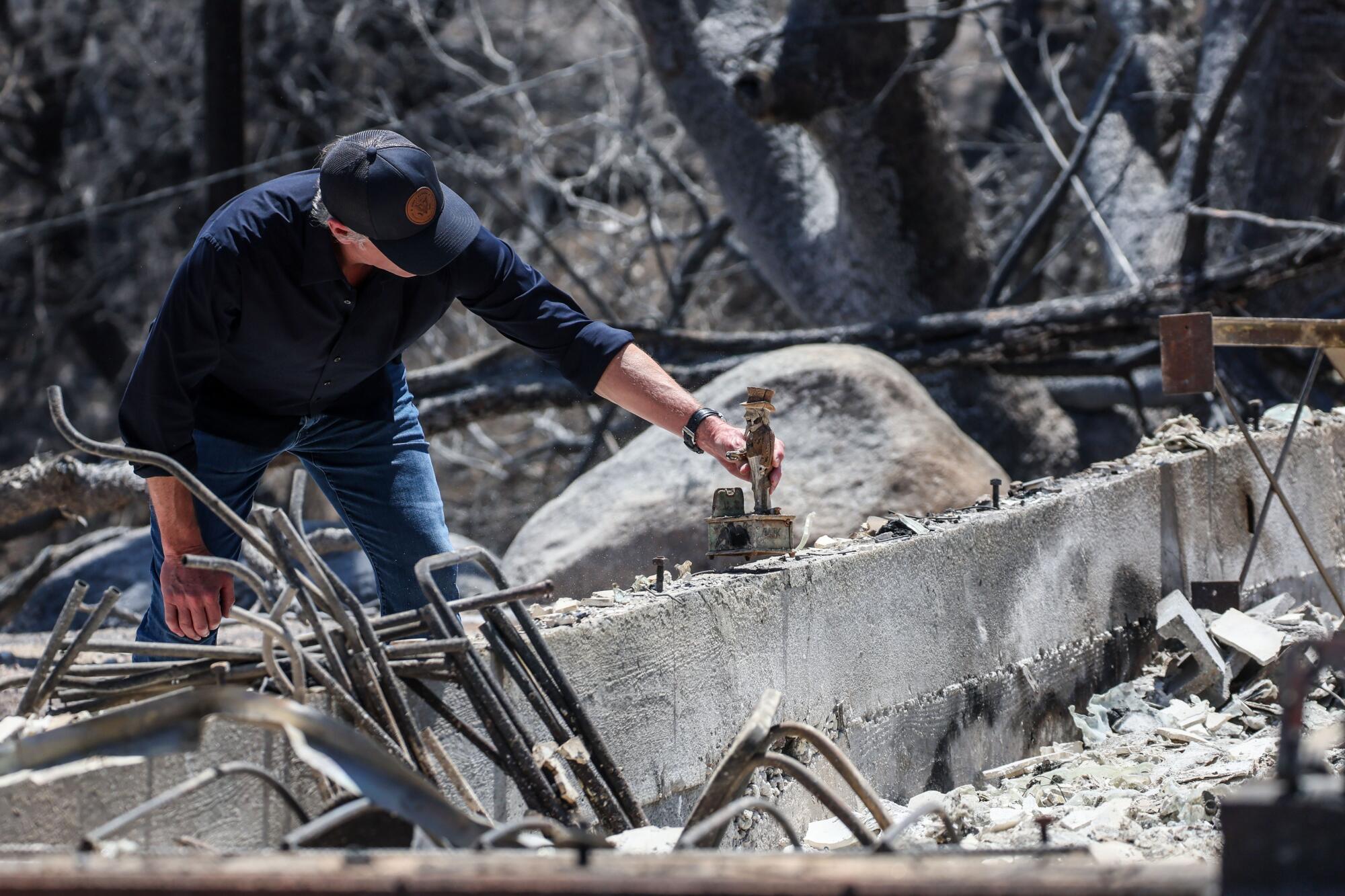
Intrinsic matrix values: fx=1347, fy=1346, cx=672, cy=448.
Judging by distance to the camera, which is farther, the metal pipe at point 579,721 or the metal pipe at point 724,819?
the metal pipe at point 579,721

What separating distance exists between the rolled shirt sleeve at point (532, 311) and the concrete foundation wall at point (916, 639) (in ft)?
2.10

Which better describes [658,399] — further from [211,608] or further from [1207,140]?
[1207,140]

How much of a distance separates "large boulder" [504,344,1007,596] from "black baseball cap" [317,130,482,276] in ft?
8.86

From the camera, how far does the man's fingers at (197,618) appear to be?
2887 millimetres

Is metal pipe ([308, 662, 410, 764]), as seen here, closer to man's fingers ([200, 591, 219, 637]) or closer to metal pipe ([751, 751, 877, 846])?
metal pipe ([751, 751, 877, 846])

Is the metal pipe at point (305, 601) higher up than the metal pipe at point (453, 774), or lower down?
higher up

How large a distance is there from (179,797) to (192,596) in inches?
40.0

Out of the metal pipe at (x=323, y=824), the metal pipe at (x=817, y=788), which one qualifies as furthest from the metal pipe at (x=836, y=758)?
the metal pipe at (x=323, y=824)

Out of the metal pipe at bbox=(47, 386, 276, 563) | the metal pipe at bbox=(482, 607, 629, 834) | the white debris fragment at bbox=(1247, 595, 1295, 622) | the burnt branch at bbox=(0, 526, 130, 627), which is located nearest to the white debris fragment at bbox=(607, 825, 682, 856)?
the metal pipe at bbox=(482, 607, 629, 834)

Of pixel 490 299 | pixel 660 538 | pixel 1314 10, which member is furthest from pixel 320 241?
pixel 1314 10

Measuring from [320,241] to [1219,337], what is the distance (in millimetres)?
2914

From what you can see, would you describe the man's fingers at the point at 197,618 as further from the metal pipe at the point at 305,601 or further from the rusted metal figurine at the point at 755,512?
the rusted metal figurine at the point at 755,512

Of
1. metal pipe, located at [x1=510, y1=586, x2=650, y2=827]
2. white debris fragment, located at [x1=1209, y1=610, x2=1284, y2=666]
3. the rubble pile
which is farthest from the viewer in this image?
white debris fragment, located at [x1=1209, y1=610, x2=1284, y2=666]

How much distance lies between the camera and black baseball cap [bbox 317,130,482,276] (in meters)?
2.92
